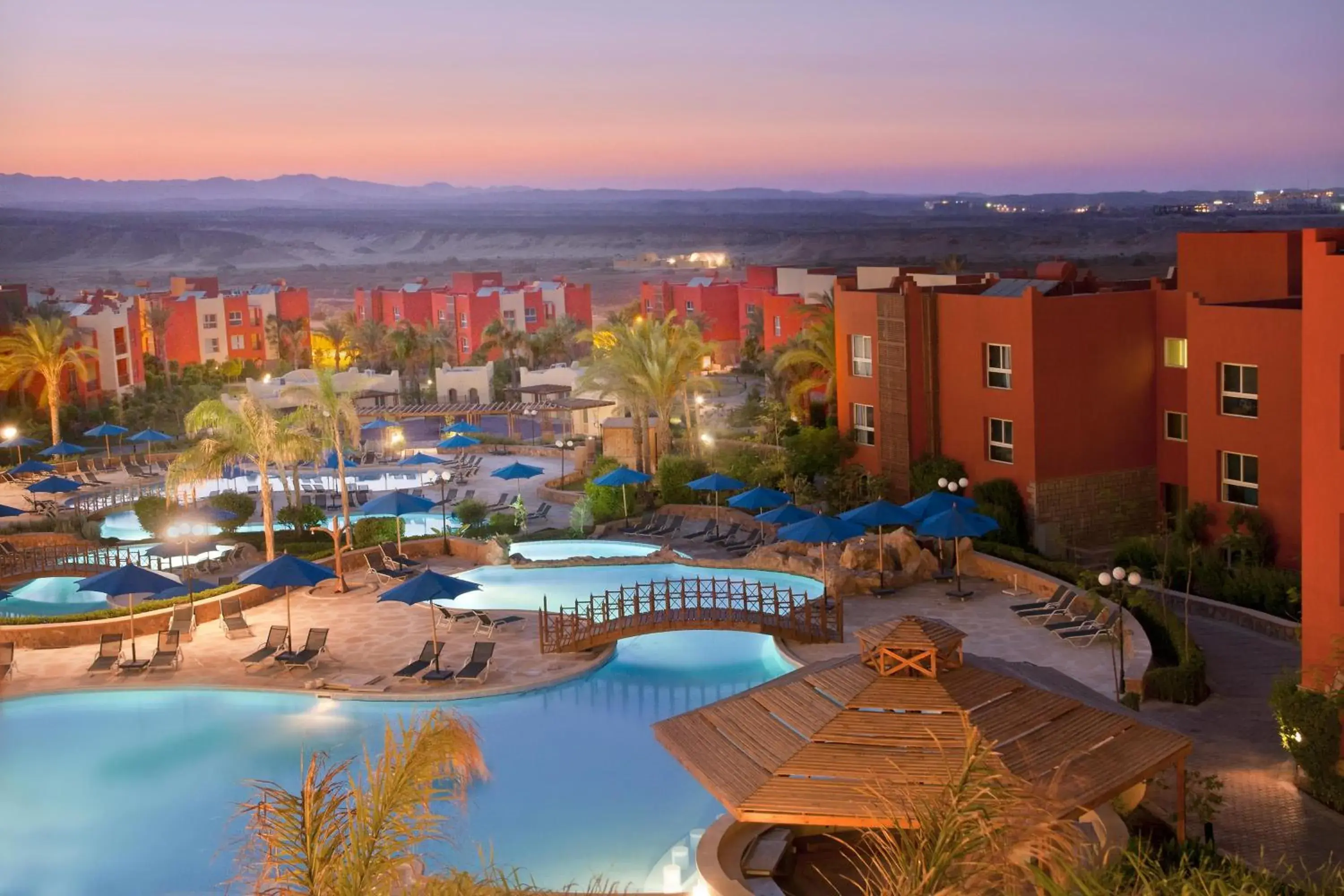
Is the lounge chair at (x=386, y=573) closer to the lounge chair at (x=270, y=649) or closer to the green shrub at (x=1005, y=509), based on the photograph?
the lounge chair at (x=270, y=649)

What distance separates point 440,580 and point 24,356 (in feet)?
102

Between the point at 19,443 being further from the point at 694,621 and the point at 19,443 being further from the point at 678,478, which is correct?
the point at 694,621

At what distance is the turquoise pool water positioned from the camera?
26422 millimetres

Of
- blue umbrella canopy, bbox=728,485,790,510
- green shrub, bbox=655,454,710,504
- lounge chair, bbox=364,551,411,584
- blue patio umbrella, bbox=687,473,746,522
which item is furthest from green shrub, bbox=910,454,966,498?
lounge chair, bbox=364,551,411,584

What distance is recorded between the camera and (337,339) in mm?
70812

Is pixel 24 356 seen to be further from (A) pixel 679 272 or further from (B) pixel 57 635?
(A) pixel 679 272

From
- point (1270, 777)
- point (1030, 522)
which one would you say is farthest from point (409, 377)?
point (1270, 777)

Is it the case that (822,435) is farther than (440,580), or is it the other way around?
(822,435)

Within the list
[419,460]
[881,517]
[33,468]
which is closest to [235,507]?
[33,468]

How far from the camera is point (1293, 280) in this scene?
87.6 ft

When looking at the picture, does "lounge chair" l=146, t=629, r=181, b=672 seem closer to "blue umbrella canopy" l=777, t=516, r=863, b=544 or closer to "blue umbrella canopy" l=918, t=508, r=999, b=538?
"blue umbrella canopy" l=777, t=516, r=863, b=544

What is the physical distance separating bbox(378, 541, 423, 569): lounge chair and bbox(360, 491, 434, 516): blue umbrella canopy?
0.73 m

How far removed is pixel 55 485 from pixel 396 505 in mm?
12706

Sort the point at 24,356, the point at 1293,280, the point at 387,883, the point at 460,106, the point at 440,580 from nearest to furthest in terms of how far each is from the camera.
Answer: the point at 387,883
the point at 440,580
the point at 1293,280
the point at 24,356
the point at 460,106
